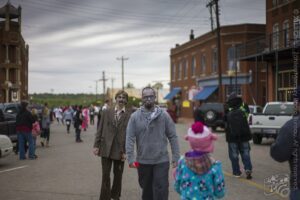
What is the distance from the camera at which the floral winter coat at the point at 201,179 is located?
15.4 ft

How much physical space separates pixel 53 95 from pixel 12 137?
166 metres

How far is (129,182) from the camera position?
10.3m

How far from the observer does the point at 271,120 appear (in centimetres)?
1942

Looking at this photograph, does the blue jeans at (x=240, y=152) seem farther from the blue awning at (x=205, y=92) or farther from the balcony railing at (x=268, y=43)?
the blue awning at (x=205, y=92)

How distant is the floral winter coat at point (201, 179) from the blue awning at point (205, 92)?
145ft

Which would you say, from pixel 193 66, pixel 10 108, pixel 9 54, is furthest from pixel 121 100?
pixel 9 54

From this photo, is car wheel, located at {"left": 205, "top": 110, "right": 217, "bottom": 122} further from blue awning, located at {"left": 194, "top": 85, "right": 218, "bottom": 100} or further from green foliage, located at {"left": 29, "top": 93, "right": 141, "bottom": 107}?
green foliage, located at {"left": 29, "top": 93, "right": 141, "bottom": 107}

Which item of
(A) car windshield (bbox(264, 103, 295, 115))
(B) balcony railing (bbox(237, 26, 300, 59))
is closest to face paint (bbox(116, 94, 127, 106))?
(A) car windshield (bbox(264, 103, 295, 115))

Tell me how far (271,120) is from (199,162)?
50.4ft

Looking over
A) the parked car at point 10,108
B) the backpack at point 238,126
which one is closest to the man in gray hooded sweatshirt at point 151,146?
the backpack at point 238,126

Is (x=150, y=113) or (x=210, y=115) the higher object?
(x=150, y=113)

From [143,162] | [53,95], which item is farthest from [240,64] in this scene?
[53,95]

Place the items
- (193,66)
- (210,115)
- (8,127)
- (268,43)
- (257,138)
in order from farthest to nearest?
(193,66) → (268,43) → (210,115) → (257,138) → (8,127)

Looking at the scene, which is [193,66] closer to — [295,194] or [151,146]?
[151,146]
